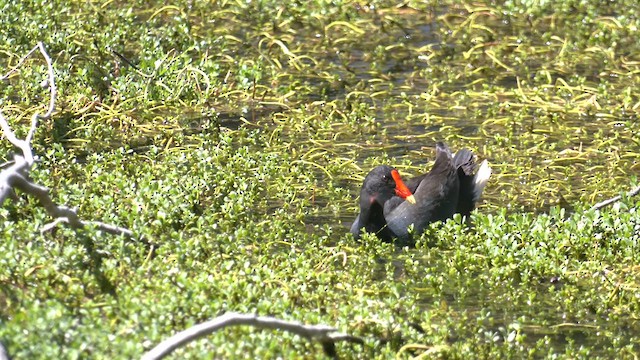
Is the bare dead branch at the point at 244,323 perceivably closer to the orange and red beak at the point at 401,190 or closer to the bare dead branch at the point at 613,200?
the orange and red beak at the point at 401,190

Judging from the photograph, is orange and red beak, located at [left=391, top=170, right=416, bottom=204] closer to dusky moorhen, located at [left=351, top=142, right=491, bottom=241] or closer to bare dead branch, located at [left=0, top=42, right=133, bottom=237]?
dusky moorhen, located at [left=351, top=142, right=491, bottom=241]

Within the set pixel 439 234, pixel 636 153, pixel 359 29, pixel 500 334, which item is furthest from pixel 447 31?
pixel 500 334

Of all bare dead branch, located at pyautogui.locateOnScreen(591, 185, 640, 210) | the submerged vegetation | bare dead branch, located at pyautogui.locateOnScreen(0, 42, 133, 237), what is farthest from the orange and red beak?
bare dead branch, located at pyautogui.locateOnScreen(0, 42, 133, 237)

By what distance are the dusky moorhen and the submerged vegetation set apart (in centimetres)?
19

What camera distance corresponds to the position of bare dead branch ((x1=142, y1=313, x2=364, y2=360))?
5.77 metres

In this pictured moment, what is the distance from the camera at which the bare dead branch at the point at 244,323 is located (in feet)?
18.9

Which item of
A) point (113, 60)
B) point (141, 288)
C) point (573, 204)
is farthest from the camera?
point (113, 60)

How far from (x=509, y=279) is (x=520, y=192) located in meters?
1.84

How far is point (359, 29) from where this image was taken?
13.3 metres

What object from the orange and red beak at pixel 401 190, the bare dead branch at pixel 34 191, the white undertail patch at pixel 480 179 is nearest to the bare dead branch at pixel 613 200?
the white undertail patch at pixel 480 179

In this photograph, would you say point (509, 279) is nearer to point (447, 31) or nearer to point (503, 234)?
point (503, 234)

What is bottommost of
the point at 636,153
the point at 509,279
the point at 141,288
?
the point at 636,153

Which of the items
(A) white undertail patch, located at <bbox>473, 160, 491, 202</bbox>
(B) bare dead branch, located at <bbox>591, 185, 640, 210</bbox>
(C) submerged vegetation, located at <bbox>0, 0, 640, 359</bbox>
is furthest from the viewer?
(A) white undertail patch, located at <bbox>473, 160, 491, 202</bbox>

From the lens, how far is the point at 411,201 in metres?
9.18
